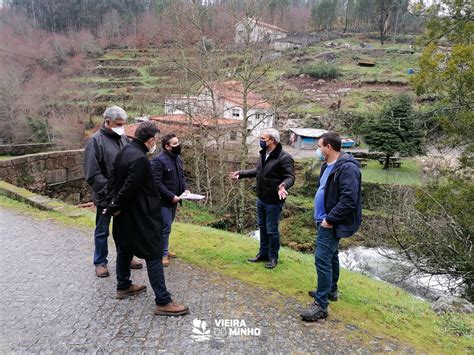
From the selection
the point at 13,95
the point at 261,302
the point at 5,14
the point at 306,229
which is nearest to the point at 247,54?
the point at 306,229

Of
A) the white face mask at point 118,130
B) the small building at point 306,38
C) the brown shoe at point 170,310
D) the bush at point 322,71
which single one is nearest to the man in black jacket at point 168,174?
the white face mask at point 118,130

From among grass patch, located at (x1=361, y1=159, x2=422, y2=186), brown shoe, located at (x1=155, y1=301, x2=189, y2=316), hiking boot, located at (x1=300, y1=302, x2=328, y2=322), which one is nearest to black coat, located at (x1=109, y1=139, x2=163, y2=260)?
brown shoe, located at (x1=155, y1=301, x2=189, y2=316)

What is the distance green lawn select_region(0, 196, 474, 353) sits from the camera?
3.68 meters

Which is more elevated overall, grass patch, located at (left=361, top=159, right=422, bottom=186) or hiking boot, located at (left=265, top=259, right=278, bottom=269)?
hiking boot, located at (left=265, top=259, right=278, bottom=269)

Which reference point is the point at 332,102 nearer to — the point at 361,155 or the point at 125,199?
the point at 361,155

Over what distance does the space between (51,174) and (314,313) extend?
937 cm

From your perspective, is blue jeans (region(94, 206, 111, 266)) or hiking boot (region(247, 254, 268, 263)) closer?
blue jeans (region(94, 206, 111, 266))

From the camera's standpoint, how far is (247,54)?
47.7 feet

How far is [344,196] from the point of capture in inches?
137

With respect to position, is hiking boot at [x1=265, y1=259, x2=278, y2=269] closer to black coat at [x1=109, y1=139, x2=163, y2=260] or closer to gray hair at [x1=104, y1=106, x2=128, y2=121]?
black coat at [x1=109, y1=139, x2=163, y2=260]

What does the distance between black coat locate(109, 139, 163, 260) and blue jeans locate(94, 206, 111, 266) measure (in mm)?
1027

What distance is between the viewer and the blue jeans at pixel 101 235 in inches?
173

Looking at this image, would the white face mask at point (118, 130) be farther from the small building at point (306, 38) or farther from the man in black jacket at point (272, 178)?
the small building at point (306, 38)

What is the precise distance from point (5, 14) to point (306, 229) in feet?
289
